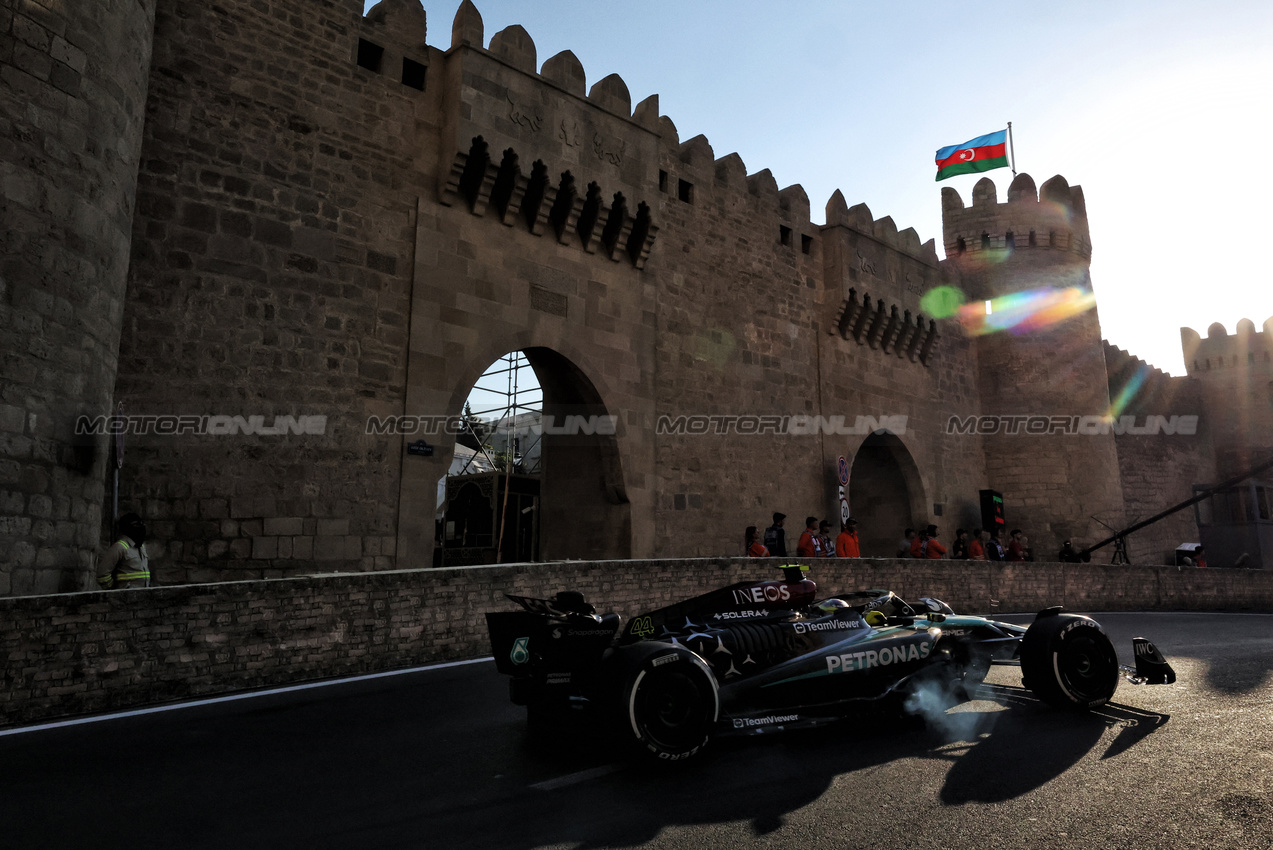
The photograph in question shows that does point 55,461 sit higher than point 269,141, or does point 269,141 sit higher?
point 269,141

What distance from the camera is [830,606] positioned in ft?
18.8

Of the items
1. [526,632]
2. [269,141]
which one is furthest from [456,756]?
[269,141]

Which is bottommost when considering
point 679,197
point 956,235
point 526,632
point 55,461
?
point 526,632

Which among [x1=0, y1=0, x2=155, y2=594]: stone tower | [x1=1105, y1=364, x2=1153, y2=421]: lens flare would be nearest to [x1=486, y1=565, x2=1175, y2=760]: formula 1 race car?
[x1=0, y1=0, x2=155, y2=594]: stone tower

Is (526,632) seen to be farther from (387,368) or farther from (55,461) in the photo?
(387,368)

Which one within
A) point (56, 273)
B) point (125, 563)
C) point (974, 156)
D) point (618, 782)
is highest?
point (974, 156)

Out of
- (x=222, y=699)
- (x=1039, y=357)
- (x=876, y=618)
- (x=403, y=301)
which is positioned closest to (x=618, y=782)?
(x=876, y=618)

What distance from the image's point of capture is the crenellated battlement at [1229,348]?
34.5 meters

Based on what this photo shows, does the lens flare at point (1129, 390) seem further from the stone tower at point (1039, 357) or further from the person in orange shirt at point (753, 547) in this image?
the person in orange shirt at point (753, 547)

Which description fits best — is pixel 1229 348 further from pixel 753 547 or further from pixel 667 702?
pixel 667 702

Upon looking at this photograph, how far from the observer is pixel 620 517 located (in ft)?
46.4

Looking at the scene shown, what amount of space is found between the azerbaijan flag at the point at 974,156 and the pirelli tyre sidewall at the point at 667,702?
74.8ft

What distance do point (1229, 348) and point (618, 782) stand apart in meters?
40.8

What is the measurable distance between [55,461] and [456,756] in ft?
18.3
